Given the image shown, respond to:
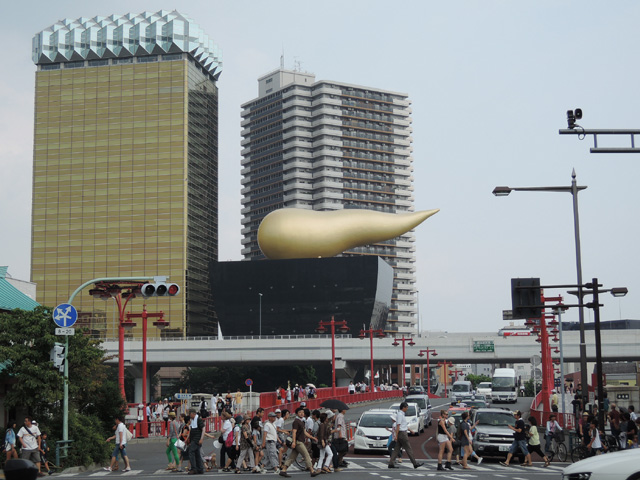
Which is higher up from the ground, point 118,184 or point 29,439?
point 118,184

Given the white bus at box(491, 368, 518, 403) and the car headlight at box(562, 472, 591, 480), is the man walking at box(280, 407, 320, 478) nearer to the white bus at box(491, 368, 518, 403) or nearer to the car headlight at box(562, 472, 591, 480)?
the car headlight at box(562, 472, 591, 480)

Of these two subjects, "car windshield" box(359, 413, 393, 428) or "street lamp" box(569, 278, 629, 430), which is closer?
"street lamp" box(569, 278, 629, 430)

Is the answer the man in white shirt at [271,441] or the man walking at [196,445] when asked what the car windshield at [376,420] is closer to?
the man in white shirt at [271,441]

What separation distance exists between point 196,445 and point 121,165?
135099mm

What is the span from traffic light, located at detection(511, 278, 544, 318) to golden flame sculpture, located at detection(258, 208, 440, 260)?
7975cm

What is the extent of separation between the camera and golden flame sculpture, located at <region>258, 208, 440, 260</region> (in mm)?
106500

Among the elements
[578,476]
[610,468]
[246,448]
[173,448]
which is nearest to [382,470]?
[246,448]

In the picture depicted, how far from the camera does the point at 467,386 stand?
76.3m

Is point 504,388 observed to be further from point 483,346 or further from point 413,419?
point 413,419

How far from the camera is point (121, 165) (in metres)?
153

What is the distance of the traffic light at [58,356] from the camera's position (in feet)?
79.5

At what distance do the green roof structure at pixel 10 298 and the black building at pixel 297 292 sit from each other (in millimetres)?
76872

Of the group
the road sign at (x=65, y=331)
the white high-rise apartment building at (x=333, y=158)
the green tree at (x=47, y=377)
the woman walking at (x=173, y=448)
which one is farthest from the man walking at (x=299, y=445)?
the white high-rise apartment building at (x=333, y=158)

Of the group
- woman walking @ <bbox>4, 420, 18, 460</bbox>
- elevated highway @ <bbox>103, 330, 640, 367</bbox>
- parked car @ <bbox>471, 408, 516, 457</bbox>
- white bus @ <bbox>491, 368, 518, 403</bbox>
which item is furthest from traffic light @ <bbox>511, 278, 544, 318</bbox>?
elevated highway @ <bbox>103, 330, 640, 367</bbox>
